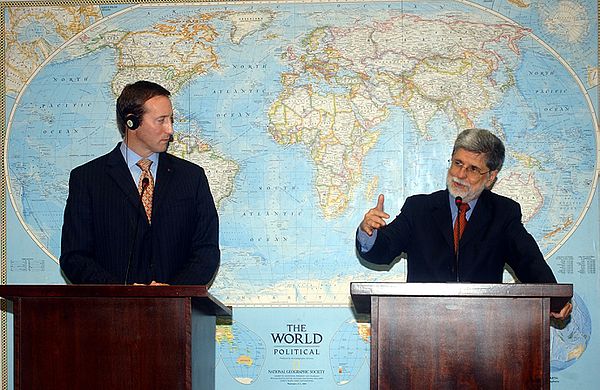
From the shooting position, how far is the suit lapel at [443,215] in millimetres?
4801

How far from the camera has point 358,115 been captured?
5.93m

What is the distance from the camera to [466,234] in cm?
477

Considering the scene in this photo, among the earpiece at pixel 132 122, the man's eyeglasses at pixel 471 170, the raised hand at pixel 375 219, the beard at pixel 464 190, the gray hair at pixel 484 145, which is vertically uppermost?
the earpiece at pixel 132 122

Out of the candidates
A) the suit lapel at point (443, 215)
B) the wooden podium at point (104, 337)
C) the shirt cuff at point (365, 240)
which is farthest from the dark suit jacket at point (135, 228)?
the suit lapel at point (443, 215)

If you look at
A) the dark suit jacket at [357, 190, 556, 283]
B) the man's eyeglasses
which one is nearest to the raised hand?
the dark suit jacket at [357, 190, 556, 283]

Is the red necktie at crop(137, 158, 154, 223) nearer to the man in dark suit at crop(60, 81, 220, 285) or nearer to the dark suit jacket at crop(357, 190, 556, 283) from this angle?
the man in dark suit at crop(60, 81, 220, 285)

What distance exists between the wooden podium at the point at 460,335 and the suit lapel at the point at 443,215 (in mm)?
786

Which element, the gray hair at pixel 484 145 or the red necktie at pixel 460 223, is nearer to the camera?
the red necktie at pixel 460 223

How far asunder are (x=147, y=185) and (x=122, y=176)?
12cm

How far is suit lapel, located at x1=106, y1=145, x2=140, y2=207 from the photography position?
4.89 metres

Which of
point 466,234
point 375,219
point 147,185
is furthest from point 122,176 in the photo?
point 466,234

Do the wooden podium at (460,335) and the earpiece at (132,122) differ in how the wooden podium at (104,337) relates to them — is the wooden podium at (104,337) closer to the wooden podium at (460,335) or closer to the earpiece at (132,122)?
the wooden podium at (460,335)

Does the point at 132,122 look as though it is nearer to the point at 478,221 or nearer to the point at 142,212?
the point at 142,212

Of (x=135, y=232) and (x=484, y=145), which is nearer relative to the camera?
(x=135, y=232)
